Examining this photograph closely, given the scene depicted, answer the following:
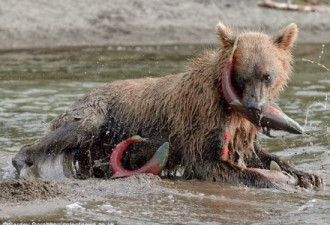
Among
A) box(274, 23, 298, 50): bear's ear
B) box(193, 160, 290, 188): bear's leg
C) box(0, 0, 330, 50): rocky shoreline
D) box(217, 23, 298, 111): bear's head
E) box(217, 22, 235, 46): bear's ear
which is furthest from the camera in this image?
box(0, 0, 330, 50): rocky shoreline

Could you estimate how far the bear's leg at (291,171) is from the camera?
8.01 metres

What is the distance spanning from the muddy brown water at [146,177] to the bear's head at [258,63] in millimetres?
848

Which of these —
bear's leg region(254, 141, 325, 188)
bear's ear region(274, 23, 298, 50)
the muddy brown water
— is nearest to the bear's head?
bear's ear region(274, 23, 298, 50)

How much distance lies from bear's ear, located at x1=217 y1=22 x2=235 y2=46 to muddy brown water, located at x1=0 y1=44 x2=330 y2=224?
50.6 inches

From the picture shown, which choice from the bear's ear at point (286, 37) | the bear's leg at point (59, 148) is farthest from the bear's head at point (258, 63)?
the bear's leg at point (59, 148)

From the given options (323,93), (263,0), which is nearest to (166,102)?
(323,93)

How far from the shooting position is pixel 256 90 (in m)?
7.62

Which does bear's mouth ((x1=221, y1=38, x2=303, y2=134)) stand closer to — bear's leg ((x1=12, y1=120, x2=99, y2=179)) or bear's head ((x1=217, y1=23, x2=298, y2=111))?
bear's head ((x1=217, y1=23, x2=298, y2=111))

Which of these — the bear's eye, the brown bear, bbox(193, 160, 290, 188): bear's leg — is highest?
the bear's eye

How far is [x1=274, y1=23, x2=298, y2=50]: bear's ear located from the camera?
821 centimetres

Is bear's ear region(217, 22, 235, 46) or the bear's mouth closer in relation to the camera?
the bear's mouth

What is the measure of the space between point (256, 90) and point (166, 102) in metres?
1.14

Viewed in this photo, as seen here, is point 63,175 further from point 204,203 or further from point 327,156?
point 327,156

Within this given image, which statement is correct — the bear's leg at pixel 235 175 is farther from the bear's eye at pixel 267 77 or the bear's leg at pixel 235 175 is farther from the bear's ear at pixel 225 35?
the bear's ear at pixel 225 35
